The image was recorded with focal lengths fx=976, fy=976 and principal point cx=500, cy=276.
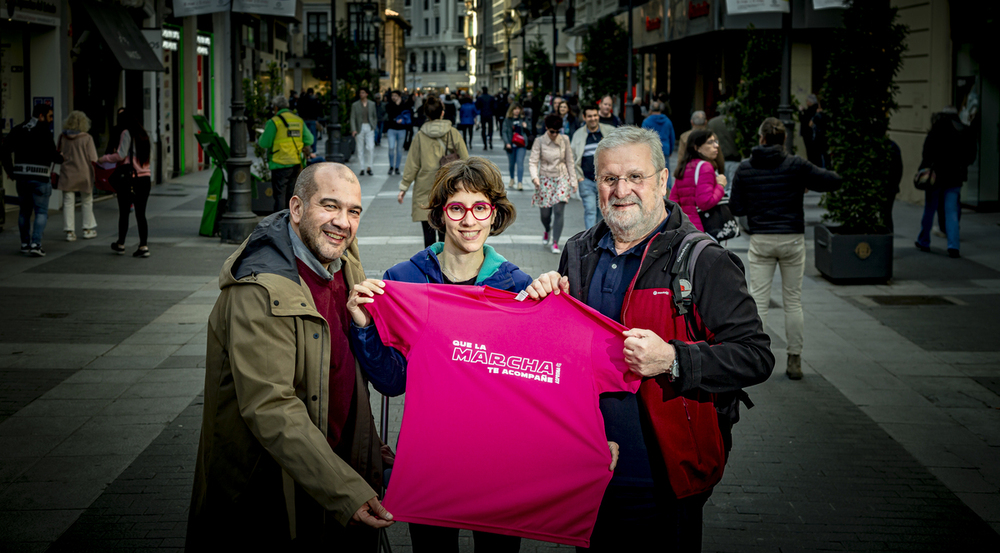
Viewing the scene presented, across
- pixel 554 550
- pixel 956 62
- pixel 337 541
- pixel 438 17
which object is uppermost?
pixel 438 17

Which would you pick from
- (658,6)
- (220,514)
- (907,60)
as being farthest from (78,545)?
(658,6)

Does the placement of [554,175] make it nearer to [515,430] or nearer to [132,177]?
[132,177]

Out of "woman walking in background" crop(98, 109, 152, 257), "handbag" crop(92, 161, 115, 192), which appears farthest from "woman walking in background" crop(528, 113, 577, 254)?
"handbag" crop(92, 161, 115, 192)

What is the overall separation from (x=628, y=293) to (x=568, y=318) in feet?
0.67

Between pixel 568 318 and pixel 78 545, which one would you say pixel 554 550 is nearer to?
pixel 568 318

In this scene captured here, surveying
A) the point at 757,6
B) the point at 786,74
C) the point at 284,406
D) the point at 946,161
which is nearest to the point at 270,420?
the point at 284,406

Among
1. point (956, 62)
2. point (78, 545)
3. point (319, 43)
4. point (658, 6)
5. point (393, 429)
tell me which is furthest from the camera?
point (319, 43)

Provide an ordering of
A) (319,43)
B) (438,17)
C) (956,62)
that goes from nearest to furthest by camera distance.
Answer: (956,62) < (319,43) < (438,17)

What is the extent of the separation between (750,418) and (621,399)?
11.9ft

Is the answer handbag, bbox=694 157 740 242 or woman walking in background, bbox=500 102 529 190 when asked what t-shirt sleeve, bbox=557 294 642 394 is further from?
woman walking in background, bbox=500 102 529 190

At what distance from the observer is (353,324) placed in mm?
3105

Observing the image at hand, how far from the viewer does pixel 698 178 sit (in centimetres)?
859

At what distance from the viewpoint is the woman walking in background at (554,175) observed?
12844 millimetres

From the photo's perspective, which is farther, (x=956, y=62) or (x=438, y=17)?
(x=438, y=17)
